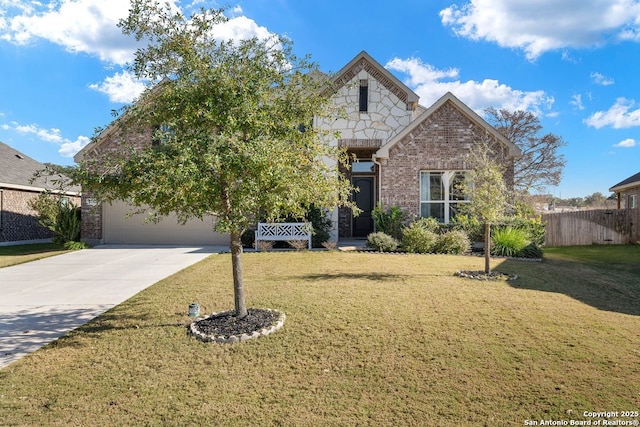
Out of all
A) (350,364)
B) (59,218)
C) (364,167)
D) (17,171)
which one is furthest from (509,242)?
(17,171)

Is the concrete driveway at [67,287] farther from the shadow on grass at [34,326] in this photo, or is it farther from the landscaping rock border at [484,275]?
the landscaping rock border at [484,275]

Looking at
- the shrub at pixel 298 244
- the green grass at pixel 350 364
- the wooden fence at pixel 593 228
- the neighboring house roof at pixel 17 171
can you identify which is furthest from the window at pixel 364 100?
the neighboring house roof at pixel 17 171

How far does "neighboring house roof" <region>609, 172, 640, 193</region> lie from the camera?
64.2 feet

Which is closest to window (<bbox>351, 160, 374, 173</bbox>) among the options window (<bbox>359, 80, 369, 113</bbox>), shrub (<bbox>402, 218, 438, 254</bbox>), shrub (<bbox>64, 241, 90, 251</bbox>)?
window (<bbox>359, 80, 369, 113</bbox>)

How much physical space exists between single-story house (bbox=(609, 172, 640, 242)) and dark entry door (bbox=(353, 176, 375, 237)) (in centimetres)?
1189

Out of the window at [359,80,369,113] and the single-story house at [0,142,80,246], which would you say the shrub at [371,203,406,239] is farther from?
the single-story house at [0,142,80,246]

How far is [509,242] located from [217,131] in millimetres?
10645

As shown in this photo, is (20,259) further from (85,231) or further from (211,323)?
(211,323)

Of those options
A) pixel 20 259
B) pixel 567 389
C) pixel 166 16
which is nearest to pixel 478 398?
pixel 567 389

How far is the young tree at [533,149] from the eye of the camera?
28.0 m

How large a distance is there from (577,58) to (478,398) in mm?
18455

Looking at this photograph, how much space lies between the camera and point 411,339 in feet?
16.6

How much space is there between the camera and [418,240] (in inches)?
515

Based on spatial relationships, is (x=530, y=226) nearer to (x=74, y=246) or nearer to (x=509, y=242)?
(x=509, y=242)
